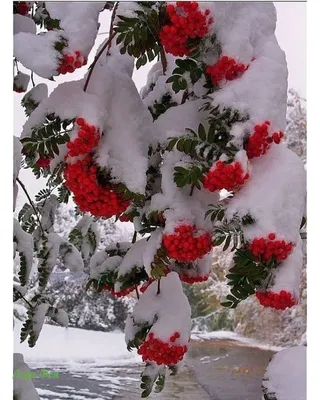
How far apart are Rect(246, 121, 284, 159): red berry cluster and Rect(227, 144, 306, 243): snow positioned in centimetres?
2

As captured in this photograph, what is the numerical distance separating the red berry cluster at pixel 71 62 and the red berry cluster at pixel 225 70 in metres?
0.14

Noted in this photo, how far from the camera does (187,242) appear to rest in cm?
56

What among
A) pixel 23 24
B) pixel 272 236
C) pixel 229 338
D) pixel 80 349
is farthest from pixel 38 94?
pixel 229 338

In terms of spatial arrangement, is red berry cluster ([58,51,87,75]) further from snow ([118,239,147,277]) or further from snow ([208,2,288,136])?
snow ([118,239,147,277])

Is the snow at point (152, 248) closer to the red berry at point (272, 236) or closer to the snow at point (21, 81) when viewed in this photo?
the red berry at point (272, 236)

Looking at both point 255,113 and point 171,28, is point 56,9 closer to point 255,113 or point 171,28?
point 171,28

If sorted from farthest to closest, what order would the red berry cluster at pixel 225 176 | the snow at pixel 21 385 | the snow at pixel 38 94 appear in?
the snow at pixel 38 94 < the snow at pixel 21 385 < the red berry cluster at pixel 225 176

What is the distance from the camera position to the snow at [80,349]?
2.86m

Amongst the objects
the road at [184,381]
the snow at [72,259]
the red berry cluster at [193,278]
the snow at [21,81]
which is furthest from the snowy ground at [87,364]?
the red berry cluster at [193,278]

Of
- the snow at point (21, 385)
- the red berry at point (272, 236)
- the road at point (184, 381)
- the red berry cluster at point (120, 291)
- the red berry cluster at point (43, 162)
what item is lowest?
the road at point (184, 381)

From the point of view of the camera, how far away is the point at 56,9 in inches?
23.3

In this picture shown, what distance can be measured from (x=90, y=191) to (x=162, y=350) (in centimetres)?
25

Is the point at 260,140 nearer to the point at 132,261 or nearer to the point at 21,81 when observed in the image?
the point at 132,261

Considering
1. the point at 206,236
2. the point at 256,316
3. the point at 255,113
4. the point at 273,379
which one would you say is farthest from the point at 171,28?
the point at 256,316
